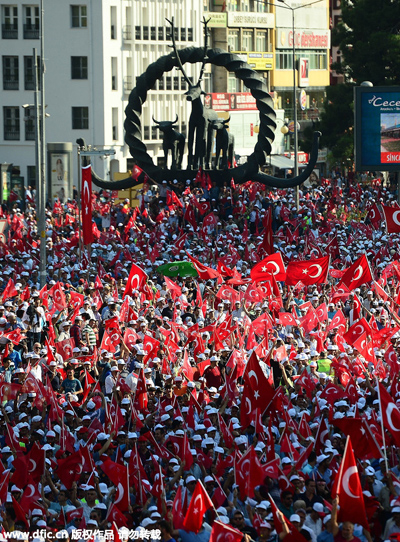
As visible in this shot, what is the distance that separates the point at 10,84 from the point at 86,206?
122ft

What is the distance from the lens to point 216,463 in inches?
539

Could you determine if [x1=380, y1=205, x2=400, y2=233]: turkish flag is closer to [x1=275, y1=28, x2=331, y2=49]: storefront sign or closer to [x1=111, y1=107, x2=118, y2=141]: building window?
[x1=111, y1=107, x2=118, y2=141]: building window

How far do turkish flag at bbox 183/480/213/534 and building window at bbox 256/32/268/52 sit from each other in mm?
67650

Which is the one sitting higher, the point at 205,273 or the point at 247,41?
the point at 247,41

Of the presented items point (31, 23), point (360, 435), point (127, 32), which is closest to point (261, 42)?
→ point (127, 32)

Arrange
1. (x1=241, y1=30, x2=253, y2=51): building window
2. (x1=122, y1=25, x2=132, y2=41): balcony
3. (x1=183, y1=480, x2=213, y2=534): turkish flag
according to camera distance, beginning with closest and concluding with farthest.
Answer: (x1=183, y1=480, x2=213, y2=534): turkish flag, (x1=122, y1=25, x2=132, y2=41): balcony, (x1=241, y1=30, x2=253, y2=51): building window

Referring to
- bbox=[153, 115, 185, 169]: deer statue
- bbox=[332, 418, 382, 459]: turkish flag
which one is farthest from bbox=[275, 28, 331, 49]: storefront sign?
bbox=[332, 418, 382, 459]: turkish flag

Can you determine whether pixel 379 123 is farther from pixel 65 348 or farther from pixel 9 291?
pixel 65 348

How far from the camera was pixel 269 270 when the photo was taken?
2227cm

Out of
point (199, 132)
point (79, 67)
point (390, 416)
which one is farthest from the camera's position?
point (79, 67)

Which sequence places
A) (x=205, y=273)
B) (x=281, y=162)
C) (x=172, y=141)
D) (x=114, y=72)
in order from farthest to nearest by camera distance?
1. (x=281, y=162)
2. (x=114, y=72)
3. (x=172, y=141)
4. (x=205, y=273)

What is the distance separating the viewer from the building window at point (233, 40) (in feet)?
244

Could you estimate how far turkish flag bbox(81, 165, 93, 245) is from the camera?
1064 inches

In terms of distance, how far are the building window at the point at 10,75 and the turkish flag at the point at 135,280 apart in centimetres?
4193
